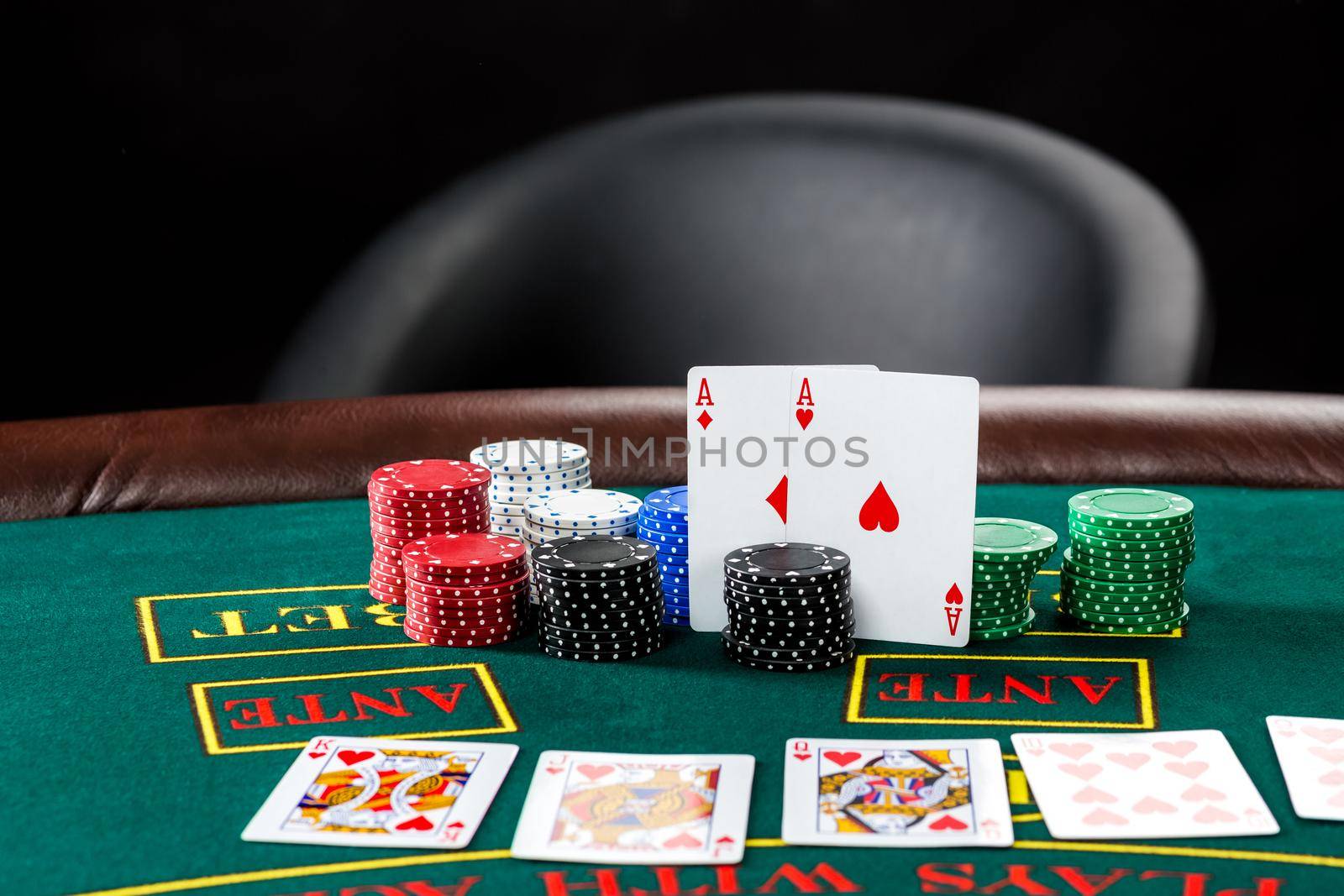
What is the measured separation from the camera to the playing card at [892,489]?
7.72ft

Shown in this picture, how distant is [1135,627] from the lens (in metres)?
2.41

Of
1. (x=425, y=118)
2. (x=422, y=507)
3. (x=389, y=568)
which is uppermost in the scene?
(x=425, y=118)

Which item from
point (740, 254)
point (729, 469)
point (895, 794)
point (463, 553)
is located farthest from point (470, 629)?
point (740, 254)

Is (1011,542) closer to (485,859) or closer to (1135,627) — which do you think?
(1135,627)

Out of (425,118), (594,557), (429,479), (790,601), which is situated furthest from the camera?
(425,118)

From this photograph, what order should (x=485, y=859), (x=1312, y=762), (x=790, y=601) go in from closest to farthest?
(x=485, y=859) < (x=1312, y=762) < (x=790, y=601)

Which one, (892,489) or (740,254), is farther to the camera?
(740,254)

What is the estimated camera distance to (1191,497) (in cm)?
328

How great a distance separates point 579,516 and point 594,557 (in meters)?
0.23

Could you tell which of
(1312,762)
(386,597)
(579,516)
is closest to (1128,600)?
(1312,762)

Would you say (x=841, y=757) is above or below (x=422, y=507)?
below

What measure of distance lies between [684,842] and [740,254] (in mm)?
3550

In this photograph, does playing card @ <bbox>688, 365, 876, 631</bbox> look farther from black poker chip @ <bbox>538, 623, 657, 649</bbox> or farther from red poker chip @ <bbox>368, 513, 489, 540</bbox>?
red poker chip @ <bbox>368, 513, 489, 540</bbox>

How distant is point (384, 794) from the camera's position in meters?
1.83
